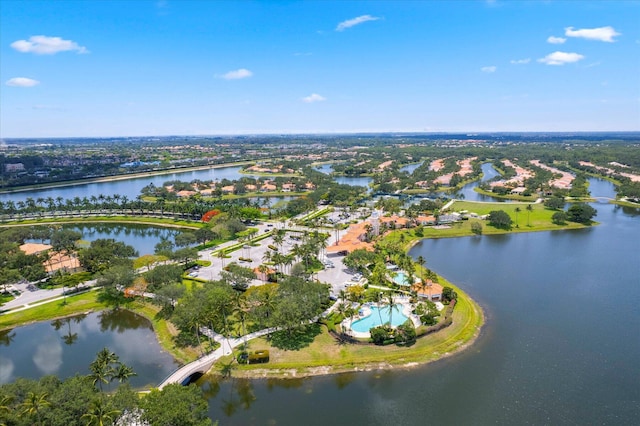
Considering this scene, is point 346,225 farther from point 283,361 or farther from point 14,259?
point 14,259

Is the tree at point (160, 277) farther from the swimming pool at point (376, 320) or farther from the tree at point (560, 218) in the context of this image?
the tree at point (560, 218)

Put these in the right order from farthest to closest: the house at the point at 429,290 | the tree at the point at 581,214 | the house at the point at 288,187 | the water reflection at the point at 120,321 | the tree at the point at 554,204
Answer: the house at the point at 288,187
the tree at the point at 554,204
the tree at the point at 581,214
the house at the point at 429,290
the water reflection at the point at 120,321

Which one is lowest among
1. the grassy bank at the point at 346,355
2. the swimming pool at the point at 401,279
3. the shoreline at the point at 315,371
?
the shoreline at the point at 315,371

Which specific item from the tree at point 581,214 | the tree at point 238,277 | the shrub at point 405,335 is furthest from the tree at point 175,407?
the tree at point 581,214

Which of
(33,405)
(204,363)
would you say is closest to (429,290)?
(204,363)

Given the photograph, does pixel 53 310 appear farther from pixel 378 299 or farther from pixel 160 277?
pixel 378 299

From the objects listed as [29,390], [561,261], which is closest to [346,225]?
[561,261]

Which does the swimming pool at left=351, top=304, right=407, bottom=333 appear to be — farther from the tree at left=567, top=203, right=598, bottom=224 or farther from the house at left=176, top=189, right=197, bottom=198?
the house at left=176, top=189, right=197, bottom=198
